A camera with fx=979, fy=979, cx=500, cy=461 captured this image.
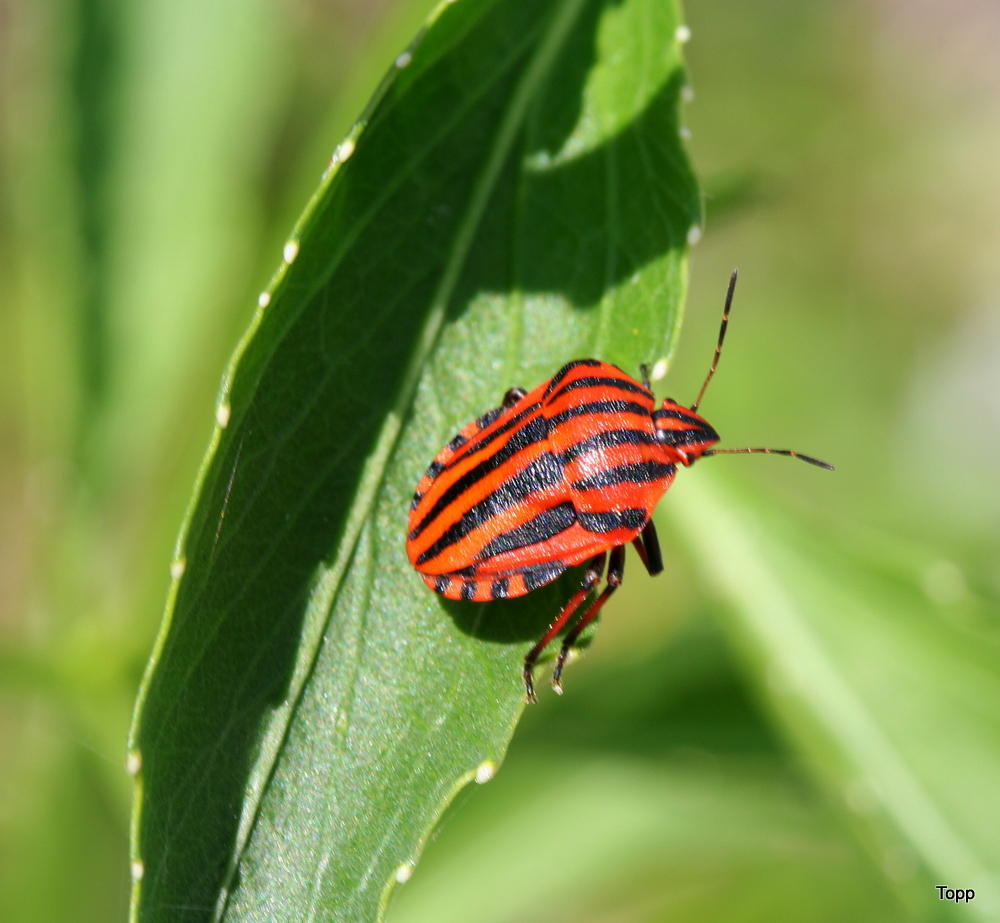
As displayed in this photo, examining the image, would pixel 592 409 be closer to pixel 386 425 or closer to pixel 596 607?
pixel 596 607

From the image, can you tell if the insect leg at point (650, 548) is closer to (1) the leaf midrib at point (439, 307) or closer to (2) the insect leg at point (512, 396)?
(2) the insect leg at point (512, 396)

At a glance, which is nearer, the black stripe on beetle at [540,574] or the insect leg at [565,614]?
the insect leg at [565,614]

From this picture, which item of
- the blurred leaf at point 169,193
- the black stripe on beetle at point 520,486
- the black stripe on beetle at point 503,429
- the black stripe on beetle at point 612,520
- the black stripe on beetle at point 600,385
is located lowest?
the black stripe on beetle at point 612,520

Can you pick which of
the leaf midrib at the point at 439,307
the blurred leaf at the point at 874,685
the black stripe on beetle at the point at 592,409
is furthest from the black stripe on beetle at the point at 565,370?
the blurred leaf at the point at 874,685

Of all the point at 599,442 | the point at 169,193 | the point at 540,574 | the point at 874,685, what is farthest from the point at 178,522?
the point at 874,685

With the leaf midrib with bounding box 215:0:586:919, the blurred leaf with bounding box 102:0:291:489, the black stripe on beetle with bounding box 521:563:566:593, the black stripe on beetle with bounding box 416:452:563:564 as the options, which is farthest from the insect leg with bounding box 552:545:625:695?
the blurred leaf with bounding box 102:0:291:489

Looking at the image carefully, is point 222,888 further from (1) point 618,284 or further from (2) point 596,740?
(2) point 596,740

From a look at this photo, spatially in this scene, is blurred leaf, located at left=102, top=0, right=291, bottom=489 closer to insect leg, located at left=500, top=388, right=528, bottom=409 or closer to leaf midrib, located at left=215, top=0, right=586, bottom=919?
insect leg, located at left=500, top=388, right=528, bottom=409
